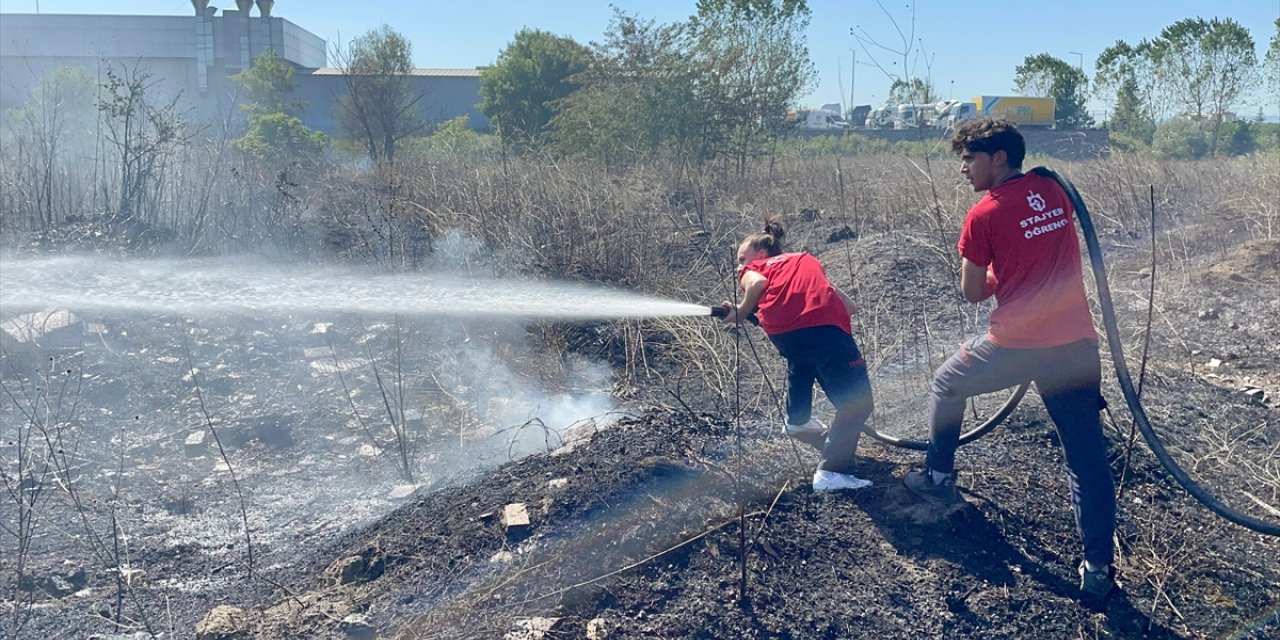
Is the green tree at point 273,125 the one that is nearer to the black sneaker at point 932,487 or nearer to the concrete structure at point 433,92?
the black sneaker at point 932,487

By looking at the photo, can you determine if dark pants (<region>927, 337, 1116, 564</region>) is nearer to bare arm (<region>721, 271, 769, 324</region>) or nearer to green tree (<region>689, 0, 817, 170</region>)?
bare arm (<region>721, 271, 769, 324</region>)

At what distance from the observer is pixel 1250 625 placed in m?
3.74

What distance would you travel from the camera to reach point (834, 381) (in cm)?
456

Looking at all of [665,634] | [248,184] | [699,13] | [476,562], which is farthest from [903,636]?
[699,13]

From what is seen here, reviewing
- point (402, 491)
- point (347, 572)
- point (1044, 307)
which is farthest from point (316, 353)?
point (1044, 307)

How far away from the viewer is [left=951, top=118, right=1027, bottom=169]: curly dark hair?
378 centimetres

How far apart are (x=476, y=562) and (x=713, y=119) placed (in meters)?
14.4

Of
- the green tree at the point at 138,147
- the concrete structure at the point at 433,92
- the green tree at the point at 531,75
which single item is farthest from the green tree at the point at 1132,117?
the concrete structure at the point at 433,92

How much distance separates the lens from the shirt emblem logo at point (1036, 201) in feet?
12.0

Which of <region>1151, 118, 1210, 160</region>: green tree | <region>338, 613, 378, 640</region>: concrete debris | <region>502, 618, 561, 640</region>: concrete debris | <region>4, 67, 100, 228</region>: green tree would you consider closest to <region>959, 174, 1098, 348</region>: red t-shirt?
<region>502, 618, 561, 640</region>: concrete debris

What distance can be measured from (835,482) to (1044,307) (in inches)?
46.8

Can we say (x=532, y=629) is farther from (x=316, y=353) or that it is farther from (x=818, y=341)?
(x=316, y=353)

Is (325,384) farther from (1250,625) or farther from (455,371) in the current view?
(1250,625)

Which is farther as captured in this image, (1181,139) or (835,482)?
(1181,139)
